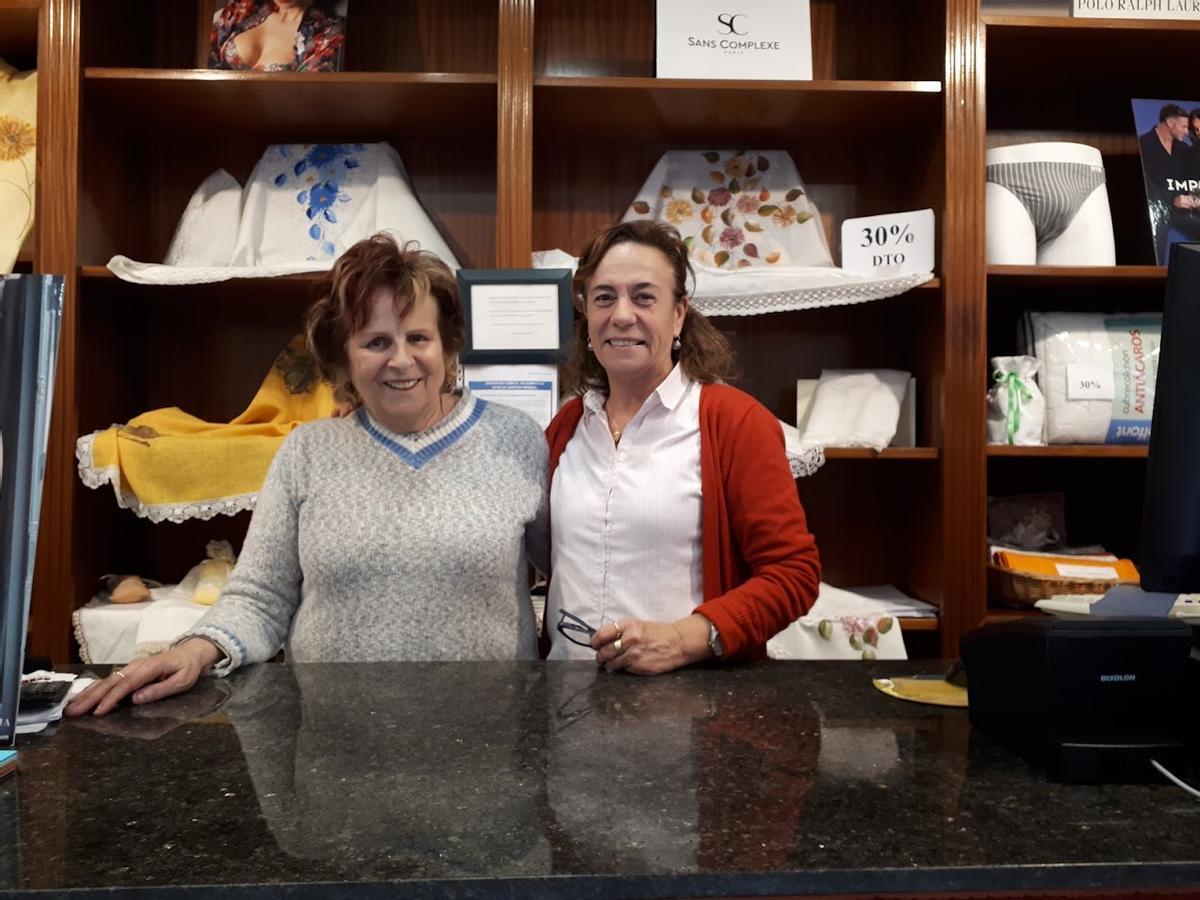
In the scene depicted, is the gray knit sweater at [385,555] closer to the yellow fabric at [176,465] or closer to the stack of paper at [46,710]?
the stack of paper at [46,710]

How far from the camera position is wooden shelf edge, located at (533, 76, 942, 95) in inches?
87.3

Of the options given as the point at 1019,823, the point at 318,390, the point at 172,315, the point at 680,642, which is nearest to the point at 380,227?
the point at 318,390

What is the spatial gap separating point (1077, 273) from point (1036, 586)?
0.71 metres

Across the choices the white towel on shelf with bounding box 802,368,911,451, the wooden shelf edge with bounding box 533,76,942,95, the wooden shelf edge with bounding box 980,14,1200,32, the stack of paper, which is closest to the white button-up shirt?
the stack of paper

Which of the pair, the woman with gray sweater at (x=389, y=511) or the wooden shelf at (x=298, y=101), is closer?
the woman with gray sweater at (x=389, y=511)

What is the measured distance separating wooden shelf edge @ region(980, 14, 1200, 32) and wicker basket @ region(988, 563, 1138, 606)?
1196mm

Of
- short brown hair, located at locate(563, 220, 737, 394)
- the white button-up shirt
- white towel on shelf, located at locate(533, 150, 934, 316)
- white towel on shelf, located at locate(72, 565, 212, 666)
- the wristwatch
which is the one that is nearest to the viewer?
the wristwatch

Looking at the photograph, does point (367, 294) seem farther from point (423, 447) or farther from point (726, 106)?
point (726, 106)

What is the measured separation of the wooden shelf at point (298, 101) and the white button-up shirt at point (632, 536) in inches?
41.9

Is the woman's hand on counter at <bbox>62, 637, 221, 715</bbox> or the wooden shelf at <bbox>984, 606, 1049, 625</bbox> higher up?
the woman's hand on counter at <bbox>62, 637, 221, 715</bbox>

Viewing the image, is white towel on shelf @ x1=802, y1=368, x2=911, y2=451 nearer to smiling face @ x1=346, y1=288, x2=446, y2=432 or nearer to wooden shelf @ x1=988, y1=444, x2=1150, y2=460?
wooden shelf @ x1=988, y1=444, x2=1150, y2=460

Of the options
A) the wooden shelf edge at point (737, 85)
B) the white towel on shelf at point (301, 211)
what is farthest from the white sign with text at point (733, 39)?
the white towel on shelf at point (301, 211)

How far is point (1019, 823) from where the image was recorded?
761mm

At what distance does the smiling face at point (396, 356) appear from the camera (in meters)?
1.49
